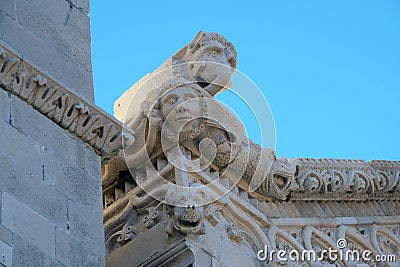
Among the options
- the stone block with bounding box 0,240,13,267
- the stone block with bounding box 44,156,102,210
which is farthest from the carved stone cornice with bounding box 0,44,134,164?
the stone block with bounding box 0,240,13,267

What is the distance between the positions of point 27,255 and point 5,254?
0.51ft

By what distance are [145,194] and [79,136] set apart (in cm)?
111

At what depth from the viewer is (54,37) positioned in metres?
6.68

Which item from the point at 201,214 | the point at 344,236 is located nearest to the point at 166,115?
the point at 201,214

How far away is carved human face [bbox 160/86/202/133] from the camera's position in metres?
7.43

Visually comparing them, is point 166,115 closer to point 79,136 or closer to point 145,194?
point 145,194

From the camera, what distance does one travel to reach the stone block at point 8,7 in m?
6.41

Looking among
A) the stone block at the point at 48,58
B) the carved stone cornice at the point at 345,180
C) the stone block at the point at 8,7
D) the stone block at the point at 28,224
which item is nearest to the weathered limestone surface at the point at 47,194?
the stone block at the point at 28,224

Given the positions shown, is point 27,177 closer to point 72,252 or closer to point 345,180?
Result: point 72,252

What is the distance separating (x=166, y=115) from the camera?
24.5 ft

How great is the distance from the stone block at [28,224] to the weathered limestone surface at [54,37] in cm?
98

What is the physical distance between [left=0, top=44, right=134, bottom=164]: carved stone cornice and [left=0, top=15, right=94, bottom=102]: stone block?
0.06m

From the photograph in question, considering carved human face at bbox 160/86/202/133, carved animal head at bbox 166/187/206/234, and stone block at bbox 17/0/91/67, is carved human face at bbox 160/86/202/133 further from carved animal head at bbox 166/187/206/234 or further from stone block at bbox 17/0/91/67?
stone block at bbox 17/0/91/67

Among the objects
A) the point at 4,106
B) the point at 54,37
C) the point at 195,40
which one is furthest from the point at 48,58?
the point at 195,40
